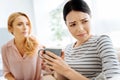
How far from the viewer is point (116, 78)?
2.91 ft

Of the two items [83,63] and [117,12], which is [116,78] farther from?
[117,12]

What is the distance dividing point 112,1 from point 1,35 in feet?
5.30

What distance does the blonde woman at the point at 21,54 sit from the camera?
5.71 feet

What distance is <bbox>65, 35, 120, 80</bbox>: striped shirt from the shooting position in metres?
0.93

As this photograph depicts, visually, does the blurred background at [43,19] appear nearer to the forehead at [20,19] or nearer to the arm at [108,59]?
the forehead at [20,19]

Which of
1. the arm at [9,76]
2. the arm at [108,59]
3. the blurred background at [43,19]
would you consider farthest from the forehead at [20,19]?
the blurred background at [43,19]

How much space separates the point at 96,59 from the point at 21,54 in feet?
3.05

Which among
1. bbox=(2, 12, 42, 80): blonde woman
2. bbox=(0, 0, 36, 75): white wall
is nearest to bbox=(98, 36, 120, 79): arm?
bbox=(2, 12, 42, 80): blonde woman

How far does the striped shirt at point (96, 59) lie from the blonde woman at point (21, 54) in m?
0.61

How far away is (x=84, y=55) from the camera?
1094 millimetres

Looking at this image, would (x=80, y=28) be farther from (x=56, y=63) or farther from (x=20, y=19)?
(x=20, y=19)

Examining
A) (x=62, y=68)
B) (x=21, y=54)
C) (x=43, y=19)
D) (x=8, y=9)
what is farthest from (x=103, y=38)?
(x=43, y=19)

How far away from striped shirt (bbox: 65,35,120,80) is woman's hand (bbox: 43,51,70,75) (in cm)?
13

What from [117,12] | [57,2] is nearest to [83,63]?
[117,12]
